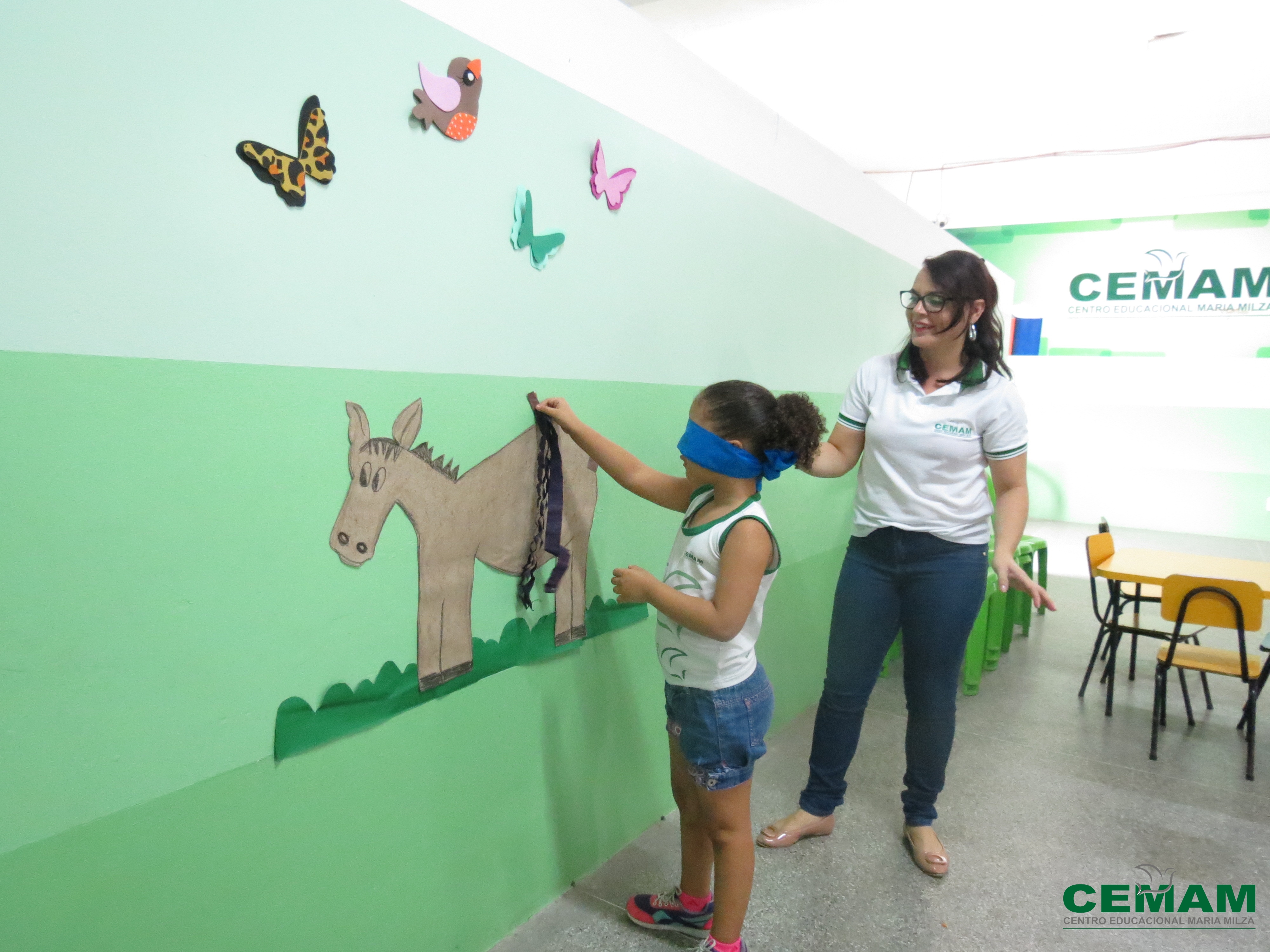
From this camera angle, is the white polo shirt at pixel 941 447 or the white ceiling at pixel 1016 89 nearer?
the white polo shirt at pixel 941 447

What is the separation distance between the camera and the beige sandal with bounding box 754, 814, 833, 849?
84.4 inches

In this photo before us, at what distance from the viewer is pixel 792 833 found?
7.09ft

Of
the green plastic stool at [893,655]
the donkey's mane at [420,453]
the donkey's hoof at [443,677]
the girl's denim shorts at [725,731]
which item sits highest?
the donkey's mane at [420,453]

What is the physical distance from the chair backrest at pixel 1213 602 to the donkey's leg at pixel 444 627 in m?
2.51

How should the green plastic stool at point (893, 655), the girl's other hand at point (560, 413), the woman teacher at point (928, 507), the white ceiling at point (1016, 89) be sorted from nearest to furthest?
the girl's other hand at point (560, 413)
the woman teacher at point (928, 507)
the green plastic stool at point (893, 655)
the white ceiling at point (1016, 89)

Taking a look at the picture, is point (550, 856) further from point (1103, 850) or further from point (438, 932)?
Result: point (1103, 850)

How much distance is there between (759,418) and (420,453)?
0.63 meters

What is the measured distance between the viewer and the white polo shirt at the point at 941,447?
1.91 meters

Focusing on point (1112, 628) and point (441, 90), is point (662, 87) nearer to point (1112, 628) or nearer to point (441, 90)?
point (441, 90)

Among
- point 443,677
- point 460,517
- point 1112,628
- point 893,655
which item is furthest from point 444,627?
point 1112,628

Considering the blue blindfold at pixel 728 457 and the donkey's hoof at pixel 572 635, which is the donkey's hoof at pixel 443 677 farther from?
the blue blindfold at pixel 728 457

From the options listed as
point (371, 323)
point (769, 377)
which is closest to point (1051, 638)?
point (769, 377)

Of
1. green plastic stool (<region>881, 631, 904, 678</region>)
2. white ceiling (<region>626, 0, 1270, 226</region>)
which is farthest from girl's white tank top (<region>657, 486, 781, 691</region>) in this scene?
white ceiling (<region>626, 0, 1270, 226</region>)

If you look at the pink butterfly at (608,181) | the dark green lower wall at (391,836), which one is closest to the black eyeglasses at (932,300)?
the pink butterfly at (608,181)
